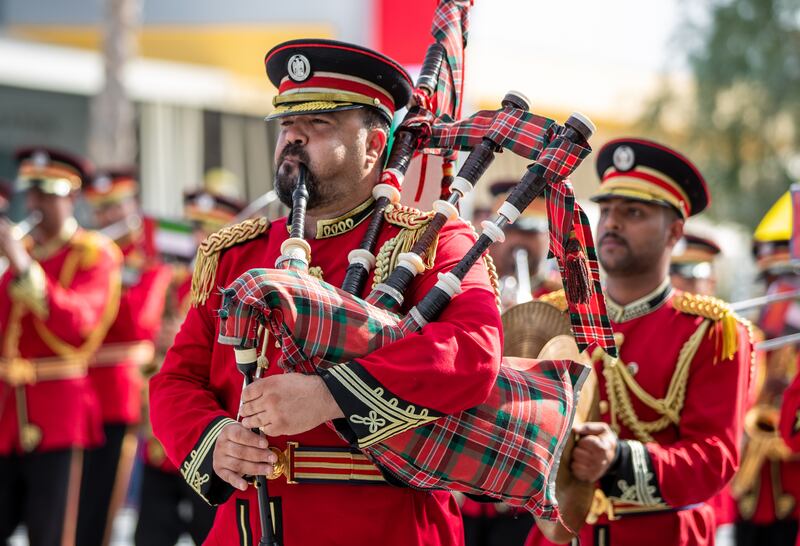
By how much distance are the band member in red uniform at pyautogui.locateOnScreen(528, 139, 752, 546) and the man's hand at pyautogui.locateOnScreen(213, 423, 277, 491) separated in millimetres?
1370

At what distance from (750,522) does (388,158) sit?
5.04m

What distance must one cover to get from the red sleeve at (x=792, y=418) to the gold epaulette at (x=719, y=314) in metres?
0.66

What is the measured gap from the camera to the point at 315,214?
148 inches

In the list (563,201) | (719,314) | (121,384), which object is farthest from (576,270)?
(121,384)

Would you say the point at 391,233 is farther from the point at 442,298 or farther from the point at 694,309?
the point at 694,309

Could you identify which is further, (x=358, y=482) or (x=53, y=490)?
(x=53, y=490)

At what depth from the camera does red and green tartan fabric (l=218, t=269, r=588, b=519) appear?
3.13 meters

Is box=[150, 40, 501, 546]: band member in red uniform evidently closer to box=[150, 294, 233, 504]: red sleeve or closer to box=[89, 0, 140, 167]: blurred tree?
box=[150, 294, 233, 504]: red sleeve

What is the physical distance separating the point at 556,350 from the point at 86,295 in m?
4.58

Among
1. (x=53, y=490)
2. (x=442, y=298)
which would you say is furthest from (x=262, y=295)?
(x=53, y=490)

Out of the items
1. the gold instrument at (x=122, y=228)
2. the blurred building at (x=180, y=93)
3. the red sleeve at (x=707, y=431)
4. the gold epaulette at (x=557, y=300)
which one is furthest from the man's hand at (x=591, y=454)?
the blurred building at (x=180, y=93)

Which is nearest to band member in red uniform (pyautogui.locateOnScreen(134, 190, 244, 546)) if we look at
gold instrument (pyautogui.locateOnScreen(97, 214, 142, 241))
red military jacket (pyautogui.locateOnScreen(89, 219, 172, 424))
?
red military jacket (pyautogui.locateOnScreen(89, 219, 172, 424))

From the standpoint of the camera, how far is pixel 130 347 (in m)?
8.98

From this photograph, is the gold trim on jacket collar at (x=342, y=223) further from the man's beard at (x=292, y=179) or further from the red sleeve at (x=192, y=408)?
the red sleeve at (x=192, y=408)
